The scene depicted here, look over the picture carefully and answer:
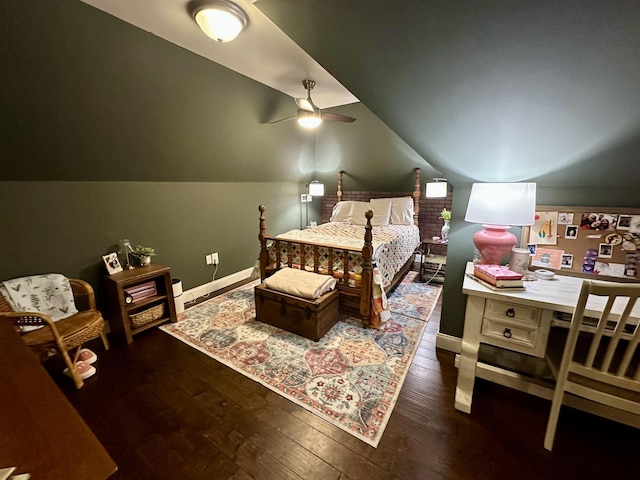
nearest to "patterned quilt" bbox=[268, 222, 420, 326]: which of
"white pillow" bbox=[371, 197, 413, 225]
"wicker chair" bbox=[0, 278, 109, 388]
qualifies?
"white pillow" bbox=[371, 197, 413, 225]

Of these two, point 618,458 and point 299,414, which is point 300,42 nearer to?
point 299,414

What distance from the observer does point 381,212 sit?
162 inches

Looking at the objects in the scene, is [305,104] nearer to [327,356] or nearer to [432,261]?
[327,356]

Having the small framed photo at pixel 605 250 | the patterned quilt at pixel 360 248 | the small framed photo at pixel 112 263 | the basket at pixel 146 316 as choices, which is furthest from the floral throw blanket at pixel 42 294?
the small framed photo at pixel 605 250

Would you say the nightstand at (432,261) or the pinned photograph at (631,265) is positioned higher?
the pinned photograph at (631,265)

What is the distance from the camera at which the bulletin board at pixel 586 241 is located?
5.11ft

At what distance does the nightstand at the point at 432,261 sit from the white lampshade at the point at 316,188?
1907 mm

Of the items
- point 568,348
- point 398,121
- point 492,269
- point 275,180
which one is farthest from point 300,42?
point 275,180

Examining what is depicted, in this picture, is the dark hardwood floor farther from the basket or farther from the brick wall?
the brick wall

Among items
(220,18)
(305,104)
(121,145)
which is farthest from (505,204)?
(121,145)

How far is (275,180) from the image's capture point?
14.1 feet

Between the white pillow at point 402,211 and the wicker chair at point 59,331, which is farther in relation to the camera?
the white pillow at point 402,211

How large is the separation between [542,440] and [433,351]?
0.83 m

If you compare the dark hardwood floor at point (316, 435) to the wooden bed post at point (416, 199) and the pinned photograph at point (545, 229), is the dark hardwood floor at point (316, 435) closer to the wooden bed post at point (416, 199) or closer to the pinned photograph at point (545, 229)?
the pinned photograph at point (545, 229)
